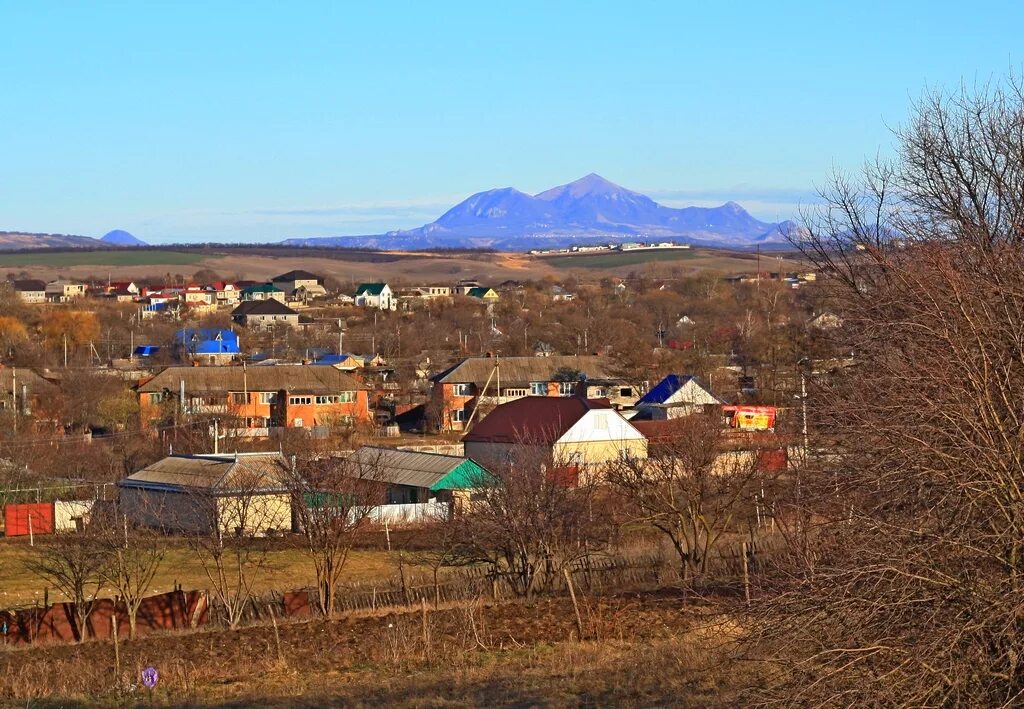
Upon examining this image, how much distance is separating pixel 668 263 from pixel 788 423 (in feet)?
408

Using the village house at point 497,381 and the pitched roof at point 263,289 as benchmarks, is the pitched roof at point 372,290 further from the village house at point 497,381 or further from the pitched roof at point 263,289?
the village house at point 497,381

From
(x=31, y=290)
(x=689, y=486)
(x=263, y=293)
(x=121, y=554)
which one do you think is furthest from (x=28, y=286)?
(x=121, y=554)

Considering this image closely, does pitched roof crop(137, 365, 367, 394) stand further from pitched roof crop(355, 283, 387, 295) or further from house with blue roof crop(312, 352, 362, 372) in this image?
pitched roof crop(355, 283, 387, 295)

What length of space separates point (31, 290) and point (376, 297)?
27850 mm

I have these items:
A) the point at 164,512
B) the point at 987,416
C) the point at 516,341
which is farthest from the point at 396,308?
the point at 987,416

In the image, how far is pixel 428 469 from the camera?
27.2m

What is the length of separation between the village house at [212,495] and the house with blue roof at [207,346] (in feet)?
89.3

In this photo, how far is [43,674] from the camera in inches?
522

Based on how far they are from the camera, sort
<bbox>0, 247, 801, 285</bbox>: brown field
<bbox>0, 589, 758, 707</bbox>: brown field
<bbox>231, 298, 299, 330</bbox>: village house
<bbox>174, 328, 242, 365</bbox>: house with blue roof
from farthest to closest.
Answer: <bbox>0, 247, 801, 285</bbox>: brown field → <bbox>231, 298, 299, 330</bbox>: village house → <bbox>174, 328, 242, 365</bbox>: house with blue roof → <bbox>0, 589, 758, 707</bbox>: brown field

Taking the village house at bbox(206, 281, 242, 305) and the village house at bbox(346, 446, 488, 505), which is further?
the village house at bbox(206, 281, 242, 305)

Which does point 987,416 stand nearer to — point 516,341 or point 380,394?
point 380,394

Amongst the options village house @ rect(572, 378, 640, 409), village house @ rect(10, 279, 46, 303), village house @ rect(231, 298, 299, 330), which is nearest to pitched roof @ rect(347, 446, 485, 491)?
village house @ rect(572, 378, 640, 409)

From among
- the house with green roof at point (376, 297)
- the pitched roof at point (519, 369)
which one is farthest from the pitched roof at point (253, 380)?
the house with green roof at point (376, 297)

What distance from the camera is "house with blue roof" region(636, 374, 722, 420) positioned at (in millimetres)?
36625
